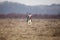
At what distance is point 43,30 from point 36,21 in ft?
0.55

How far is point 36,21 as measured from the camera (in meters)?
2.28

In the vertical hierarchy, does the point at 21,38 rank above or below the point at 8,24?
below

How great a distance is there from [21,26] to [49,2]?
0.55 meters

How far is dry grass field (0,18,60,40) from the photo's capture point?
226 centimetres

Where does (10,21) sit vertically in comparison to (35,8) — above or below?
below

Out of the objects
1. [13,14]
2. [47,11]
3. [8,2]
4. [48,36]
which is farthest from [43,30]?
[8,2]

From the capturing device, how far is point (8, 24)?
2.30m

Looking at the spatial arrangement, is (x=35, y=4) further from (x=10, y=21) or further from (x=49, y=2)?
(x=10, y=21)

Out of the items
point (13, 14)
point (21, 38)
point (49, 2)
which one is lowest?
point (21, 38)

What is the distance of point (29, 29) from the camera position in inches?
89.7

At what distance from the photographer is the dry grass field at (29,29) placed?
7.41 ft

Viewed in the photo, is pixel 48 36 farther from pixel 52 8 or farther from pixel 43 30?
pixel 52 8

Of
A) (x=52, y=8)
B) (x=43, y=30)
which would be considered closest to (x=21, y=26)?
(x=43, y=30)

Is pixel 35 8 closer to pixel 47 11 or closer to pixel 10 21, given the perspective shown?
pixel 47 11
